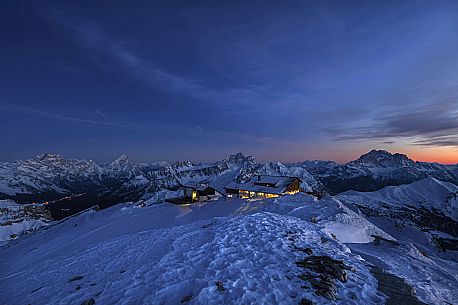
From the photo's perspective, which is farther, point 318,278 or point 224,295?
point 318,278

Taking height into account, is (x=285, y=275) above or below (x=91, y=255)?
above

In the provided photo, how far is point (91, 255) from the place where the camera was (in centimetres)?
1861

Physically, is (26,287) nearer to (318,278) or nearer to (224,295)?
(224,295)

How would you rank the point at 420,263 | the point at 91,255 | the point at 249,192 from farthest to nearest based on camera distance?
the point at 249,192
the point at 420,263
the point at 91,255

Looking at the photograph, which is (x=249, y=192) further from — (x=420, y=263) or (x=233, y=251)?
(x=233, y=251)

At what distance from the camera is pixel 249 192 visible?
67438 millimetres

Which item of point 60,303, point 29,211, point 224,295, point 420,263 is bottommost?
point 29,211

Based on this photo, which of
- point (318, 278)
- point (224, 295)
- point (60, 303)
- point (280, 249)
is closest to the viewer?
point (224, 295)

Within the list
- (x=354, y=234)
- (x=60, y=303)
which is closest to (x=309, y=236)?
(x=60, y=303)

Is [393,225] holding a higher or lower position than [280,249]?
lower

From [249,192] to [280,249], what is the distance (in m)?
Answer: 54.5

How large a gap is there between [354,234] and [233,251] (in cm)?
2151

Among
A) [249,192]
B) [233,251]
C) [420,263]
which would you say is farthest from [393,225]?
[233,251]

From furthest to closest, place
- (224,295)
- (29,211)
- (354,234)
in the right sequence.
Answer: (29,211) → (354,234) → (224,295)
